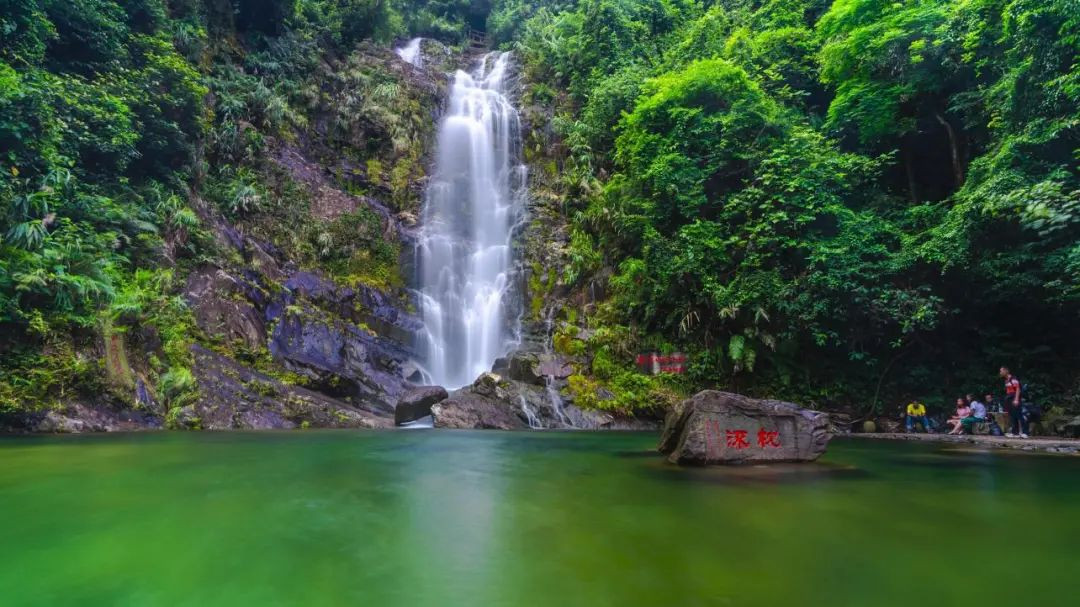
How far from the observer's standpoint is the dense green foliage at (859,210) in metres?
9.75

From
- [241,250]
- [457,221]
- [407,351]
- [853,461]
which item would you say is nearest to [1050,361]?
[853,461]

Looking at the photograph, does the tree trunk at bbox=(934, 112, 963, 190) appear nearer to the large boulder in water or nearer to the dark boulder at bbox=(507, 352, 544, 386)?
the large boulder in water

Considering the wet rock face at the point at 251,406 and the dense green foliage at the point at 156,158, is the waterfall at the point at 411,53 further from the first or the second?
the wet rock face at the point at 251,406

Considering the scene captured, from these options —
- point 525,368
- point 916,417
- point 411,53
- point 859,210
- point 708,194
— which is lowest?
point 916,417

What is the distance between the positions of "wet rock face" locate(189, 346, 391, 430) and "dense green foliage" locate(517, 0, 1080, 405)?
21.9 feet

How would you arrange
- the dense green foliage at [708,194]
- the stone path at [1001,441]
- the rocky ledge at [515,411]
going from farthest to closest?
1. the rocky ledge at [515,411]
2. the dense green foliage at [708,194]
3. the stone path at [1001,441]

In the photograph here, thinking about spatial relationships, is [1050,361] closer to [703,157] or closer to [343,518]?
[703,157]

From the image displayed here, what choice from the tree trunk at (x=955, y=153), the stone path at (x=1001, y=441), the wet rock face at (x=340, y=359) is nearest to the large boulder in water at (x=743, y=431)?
the stone path at (x=1001, y=441)

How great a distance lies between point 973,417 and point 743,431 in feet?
25.3

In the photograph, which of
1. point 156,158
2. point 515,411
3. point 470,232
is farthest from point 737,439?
point 156,158

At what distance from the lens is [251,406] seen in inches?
425

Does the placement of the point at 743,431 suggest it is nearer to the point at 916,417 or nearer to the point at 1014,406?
the point at 1014,406

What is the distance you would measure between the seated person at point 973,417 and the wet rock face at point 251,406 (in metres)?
12.3

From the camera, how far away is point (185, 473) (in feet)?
17.7
